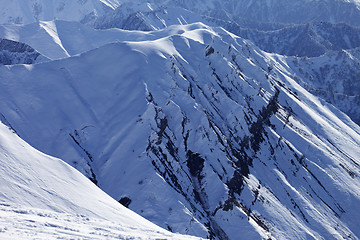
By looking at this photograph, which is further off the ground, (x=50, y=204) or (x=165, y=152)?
(x=165, y=152)

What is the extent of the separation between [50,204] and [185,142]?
117ft

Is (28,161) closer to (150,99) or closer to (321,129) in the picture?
(150,99)

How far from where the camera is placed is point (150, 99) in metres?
67.9

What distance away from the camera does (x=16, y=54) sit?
105 meters

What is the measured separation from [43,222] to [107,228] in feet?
17.6

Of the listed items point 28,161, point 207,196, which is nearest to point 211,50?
point 207,196

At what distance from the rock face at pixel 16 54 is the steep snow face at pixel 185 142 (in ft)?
119

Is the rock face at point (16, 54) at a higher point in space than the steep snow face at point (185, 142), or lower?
lower

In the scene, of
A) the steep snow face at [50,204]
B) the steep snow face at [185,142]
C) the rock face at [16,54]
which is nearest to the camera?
the steep snow face at [50,204]

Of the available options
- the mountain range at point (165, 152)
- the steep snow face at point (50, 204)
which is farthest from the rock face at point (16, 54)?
the steep snow face at point (50, 204)

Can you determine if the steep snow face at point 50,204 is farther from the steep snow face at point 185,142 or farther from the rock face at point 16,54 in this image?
the rock face at point 16,54

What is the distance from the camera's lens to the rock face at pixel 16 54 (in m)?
102

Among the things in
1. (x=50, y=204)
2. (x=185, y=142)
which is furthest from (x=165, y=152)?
(x=50, y=204)

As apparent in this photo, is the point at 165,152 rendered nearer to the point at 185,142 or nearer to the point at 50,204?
the point at 185,142
